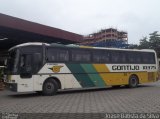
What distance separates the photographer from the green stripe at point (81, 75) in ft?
69.3

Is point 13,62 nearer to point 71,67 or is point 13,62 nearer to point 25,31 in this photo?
point 71,67

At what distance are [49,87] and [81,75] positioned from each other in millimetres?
2737

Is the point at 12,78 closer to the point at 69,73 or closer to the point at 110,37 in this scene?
the point at 69,73

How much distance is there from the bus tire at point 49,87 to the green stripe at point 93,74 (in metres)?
2.58

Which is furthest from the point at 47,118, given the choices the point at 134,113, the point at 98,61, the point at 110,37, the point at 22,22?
the point at 110,37

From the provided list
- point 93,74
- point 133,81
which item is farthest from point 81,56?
point 133,81

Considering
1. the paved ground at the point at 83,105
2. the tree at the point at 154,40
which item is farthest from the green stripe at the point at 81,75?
the tree at the point at 154,40

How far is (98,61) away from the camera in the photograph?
22.8 m

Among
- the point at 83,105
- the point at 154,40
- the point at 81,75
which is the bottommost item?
the point at 83,105

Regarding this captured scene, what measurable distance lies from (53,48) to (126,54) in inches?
267

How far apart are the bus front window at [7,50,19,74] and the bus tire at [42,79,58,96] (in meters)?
1.97

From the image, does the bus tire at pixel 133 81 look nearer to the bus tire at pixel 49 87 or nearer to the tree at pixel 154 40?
the bus tire at pixel 49 87

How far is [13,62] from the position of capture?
1900 cm

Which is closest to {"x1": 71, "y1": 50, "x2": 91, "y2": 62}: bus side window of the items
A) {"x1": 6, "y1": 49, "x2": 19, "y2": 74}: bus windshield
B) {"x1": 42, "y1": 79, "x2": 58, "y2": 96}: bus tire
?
{"x1": 42, "y1": 79, "x2": 58, "y2": 96}: bus tire
